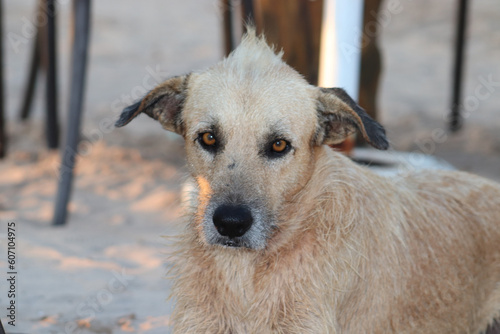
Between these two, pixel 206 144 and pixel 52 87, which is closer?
pixel 206 144

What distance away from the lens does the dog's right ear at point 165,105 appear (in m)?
3.81

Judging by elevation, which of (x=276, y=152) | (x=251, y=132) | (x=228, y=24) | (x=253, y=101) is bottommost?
(x=276, y=152)

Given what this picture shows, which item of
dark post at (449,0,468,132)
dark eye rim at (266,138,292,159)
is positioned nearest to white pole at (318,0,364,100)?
dark eye rim at (266,138,292,159)

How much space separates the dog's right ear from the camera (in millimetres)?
3808

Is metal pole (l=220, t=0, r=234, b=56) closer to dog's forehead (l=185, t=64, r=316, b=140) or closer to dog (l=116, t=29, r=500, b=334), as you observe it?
dog (l=116, t=29, r=500, b=334)

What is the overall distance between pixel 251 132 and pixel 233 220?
482mm

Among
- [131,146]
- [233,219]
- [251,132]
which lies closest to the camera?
[233,219]

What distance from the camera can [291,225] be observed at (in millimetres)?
3658

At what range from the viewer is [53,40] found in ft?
28.1

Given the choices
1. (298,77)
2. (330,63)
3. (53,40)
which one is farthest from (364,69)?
(298,77)

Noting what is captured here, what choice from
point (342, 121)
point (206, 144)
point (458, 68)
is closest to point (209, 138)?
point (206, 144)

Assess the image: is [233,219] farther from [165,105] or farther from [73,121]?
[73,121]

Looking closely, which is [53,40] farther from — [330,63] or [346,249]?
[346,249]

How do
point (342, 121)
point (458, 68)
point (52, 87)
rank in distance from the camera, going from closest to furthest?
point (342, 121)
point (52, 87)
point (458, 68)
